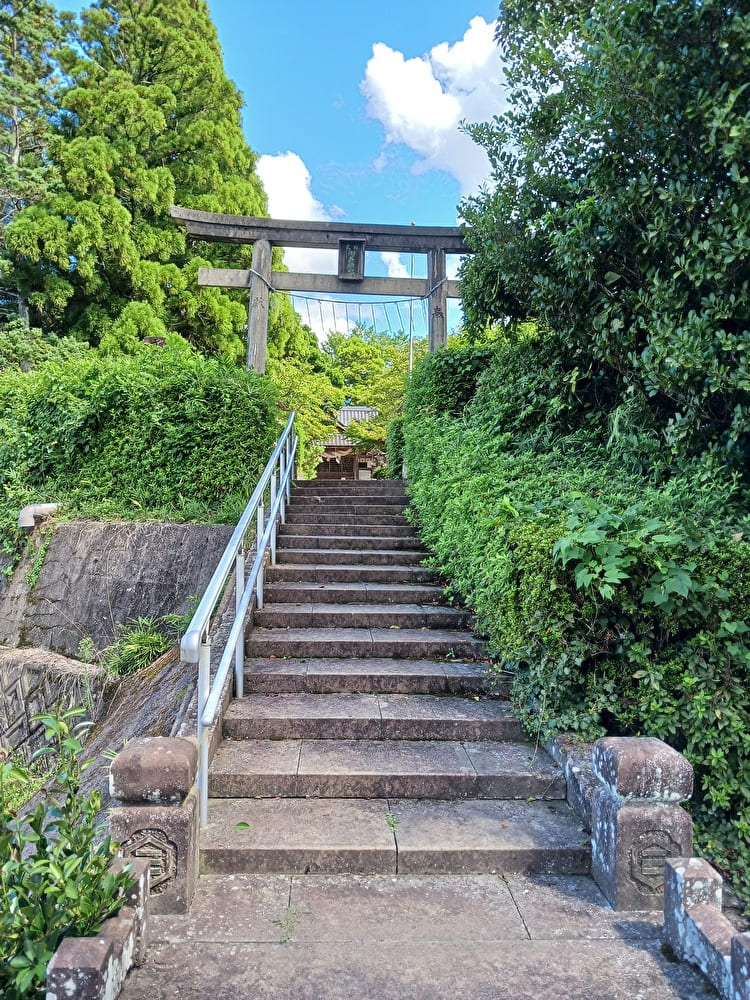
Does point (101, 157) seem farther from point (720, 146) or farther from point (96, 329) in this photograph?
point (720, 146)

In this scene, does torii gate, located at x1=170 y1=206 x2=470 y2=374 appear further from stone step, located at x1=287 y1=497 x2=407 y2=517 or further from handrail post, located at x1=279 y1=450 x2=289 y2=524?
stone step, located at x1=287 y1=497 x2=407 y2=517

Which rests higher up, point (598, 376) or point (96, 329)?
point (96, 329)

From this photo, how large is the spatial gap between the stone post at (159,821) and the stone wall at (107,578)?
12.6ft

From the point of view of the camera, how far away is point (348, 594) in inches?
190

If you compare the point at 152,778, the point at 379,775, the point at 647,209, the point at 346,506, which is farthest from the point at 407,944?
the point at 346,506

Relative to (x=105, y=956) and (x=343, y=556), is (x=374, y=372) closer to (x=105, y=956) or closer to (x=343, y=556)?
(x=343, y=556)

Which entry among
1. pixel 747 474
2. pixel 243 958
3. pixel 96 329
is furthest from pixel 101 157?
pixel 243 958

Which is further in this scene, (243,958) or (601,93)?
(601,93)

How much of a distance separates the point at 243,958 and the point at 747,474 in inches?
140

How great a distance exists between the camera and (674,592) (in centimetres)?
273

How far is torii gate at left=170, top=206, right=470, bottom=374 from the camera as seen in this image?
8.38 m

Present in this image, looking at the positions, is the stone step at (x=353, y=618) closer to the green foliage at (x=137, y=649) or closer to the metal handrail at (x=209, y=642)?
the metal handrail at (x=209, y=642)

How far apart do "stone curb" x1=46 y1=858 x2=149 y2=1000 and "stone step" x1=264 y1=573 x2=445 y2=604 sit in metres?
2.80

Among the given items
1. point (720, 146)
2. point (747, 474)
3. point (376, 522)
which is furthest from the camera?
point (376, 522)
